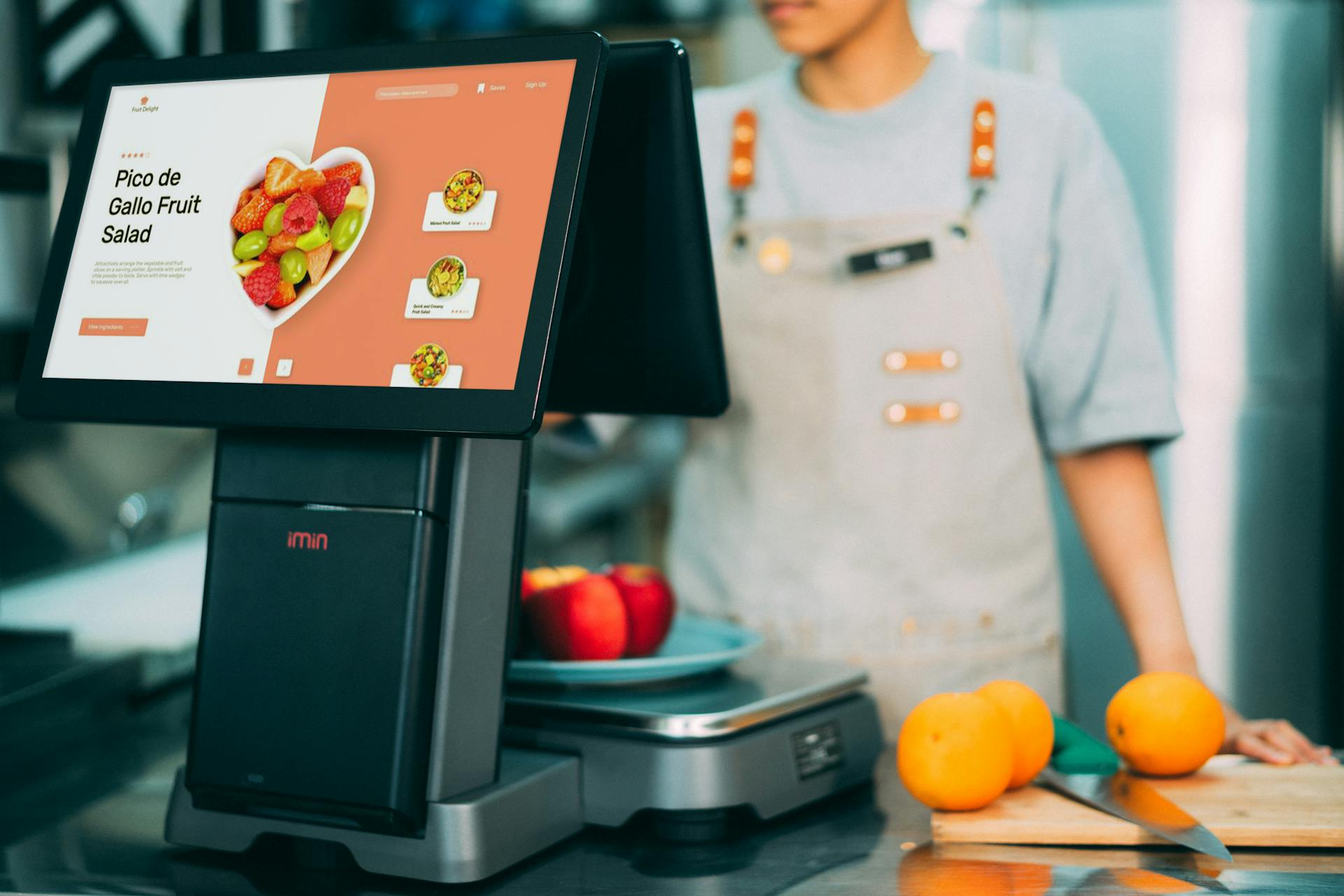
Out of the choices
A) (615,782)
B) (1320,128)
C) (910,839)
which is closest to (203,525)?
(615,782)

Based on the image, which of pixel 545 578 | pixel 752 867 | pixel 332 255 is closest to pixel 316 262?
pixel 332 255

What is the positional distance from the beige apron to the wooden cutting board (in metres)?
0.52

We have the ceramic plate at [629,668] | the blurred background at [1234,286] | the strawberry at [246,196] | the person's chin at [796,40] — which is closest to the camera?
the strawberry at [246,196]

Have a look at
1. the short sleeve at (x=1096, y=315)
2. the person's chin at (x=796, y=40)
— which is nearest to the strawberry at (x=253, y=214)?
the person's chin at (x=796, y=40)

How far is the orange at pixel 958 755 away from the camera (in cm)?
87

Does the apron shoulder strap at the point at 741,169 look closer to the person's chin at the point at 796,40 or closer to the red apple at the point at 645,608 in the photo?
the person's chin at the point at 796,40

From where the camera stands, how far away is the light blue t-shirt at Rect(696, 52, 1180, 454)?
4.64 feet

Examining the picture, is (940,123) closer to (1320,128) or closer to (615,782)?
(615,782)

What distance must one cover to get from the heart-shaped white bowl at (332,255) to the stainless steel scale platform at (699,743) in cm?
33

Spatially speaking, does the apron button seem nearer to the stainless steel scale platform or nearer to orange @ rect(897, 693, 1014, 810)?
the stainless steel scale platform

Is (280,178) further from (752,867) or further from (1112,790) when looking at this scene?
(1112,790)

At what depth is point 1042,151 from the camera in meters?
1.45

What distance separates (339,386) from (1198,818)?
624 mm

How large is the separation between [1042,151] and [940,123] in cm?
12
